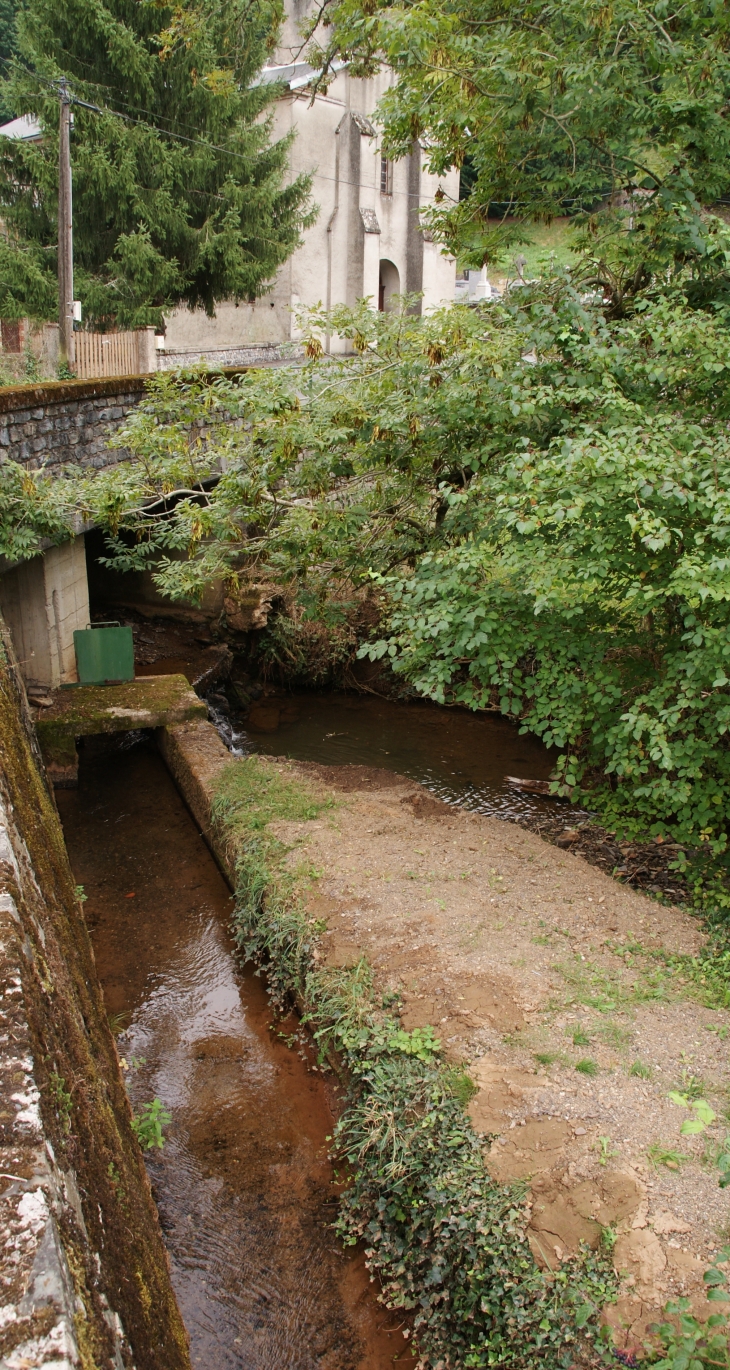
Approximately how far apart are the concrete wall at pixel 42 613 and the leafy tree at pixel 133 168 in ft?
30.6

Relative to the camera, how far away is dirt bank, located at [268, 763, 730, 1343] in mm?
3928

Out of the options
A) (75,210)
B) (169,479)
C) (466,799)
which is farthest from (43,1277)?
(75,210)

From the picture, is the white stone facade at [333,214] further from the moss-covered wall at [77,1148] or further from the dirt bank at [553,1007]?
the moss-covered wall at [77,1148]

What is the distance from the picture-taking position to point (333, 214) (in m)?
27.6

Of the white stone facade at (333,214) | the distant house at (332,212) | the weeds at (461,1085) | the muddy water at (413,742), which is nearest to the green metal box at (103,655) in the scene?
the muddy water at (413,742)

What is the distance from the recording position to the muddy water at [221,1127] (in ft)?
13.8

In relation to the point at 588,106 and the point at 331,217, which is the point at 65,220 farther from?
the point at 331,217

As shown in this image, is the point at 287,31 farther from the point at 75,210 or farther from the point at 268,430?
the point at 268,430

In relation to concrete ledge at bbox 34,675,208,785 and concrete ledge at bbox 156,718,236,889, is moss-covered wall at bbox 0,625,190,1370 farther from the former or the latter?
concrete ledge at bbox 34,675,208,785

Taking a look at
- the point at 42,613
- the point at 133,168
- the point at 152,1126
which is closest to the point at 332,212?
the point at 133,168

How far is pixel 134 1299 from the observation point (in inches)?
91.5

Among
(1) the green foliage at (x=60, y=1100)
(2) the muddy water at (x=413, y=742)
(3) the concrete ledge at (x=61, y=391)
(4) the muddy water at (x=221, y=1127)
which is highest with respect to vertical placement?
(3) the concrete ledge at (x=61, y=391)

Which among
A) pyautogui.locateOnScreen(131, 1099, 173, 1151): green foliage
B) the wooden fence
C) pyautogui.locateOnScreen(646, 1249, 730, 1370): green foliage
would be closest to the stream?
pyautogui.locateOnScreen(131, 1099, 173, 1151): green foliage

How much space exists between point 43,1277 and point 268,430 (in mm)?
6928
